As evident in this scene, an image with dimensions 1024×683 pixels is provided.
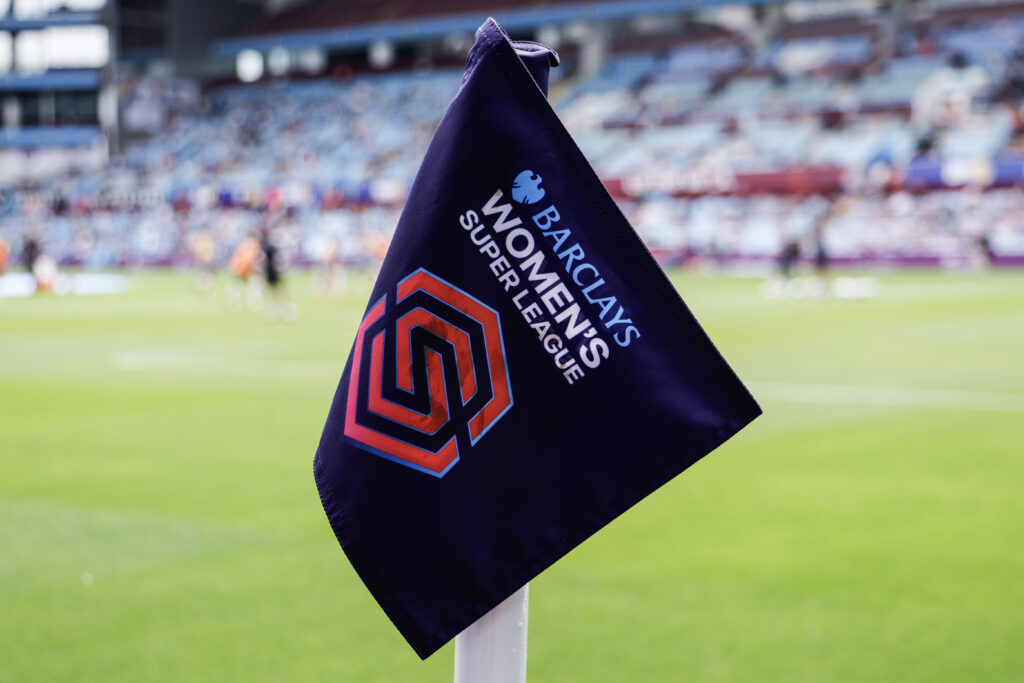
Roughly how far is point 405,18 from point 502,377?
68.3 m

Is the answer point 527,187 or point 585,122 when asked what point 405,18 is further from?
point 527,187

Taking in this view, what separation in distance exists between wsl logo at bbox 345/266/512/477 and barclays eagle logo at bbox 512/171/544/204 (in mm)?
192

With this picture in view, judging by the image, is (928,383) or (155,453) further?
(928,383)

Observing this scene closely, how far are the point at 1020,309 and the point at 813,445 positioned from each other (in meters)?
17.0

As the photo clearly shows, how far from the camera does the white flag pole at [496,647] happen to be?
200 centimetres

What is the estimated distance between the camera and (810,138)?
47938 mm

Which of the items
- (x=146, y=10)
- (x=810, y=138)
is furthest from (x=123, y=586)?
(x=146, y=10)

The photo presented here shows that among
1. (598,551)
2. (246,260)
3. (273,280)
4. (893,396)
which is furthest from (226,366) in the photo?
(246,260)

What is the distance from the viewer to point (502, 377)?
198 centimetres

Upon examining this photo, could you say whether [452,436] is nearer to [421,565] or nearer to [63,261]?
[421,565]

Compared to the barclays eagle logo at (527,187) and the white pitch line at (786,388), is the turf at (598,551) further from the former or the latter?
the barclays eagle logo at (527,187)

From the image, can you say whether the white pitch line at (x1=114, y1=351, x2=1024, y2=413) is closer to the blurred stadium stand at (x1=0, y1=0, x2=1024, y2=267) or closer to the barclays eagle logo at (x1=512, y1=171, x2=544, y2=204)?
the barclays eagle logo at (x1=512, y1=171, x2=544, y2=204)

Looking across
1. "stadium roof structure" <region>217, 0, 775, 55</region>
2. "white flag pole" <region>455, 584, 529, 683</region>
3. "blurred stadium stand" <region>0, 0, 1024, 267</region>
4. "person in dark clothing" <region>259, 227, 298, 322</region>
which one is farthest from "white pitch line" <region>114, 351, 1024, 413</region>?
"stadium roof structure" <region>217, 0, 775, 55</region>

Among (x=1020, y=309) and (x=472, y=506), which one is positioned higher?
(x=472, y=506)
